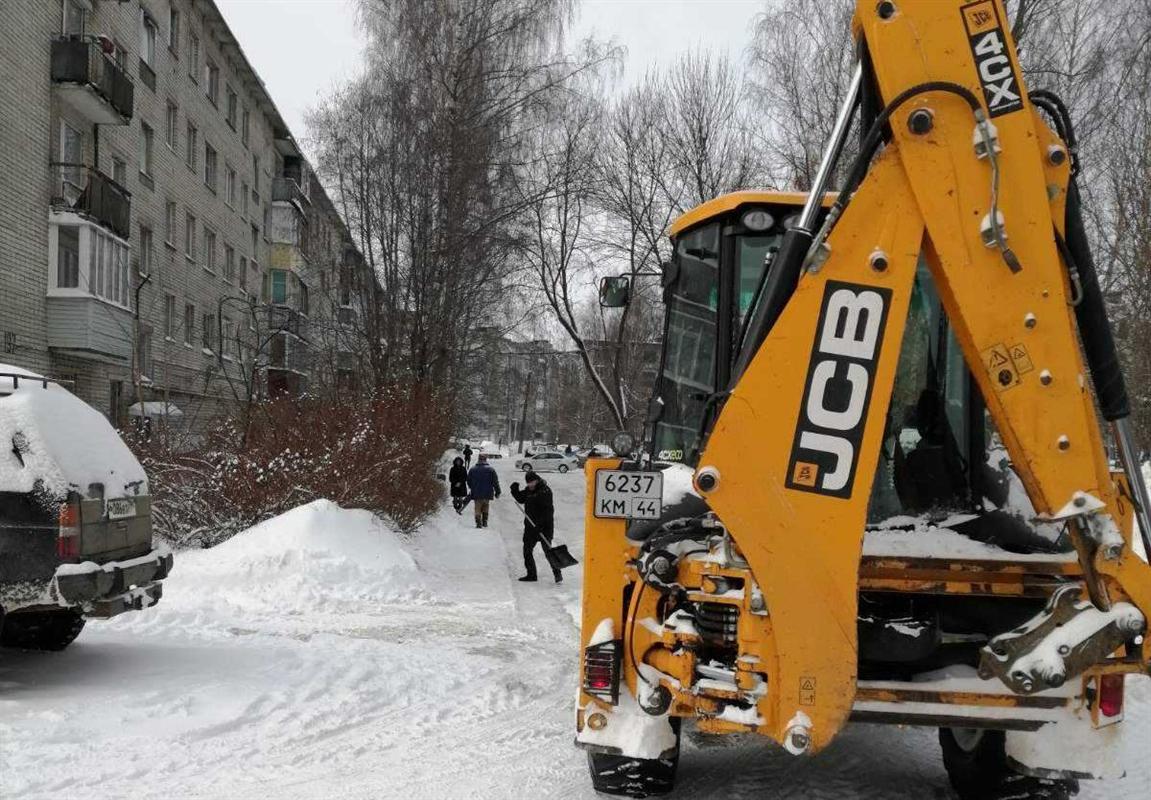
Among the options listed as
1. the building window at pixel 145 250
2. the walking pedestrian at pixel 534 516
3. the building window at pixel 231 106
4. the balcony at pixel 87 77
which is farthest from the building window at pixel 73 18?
the walking pedestrian at pixel 534 516

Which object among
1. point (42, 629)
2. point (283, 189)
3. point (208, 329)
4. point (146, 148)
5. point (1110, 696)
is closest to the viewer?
point (1110, 696)

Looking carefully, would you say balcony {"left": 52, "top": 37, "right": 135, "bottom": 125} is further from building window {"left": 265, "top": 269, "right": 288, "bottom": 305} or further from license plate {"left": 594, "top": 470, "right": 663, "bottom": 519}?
license plate {"left": 594, "top": 470, "right": 663, "bottom": 519}

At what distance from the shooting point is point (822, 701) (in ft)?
11.6

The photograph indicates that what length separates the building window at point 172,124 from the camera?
29.1m

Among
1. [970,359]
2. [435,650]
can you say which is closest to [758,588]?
[970,359]

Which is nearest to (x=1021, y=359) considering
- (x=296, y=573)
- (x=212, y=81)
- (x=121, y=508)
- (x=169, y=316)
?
(x=121, y=508)

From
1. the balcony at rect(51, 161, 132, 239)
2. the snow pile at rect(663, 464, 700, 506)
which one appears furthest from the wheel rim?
the balcony at rect(51, 161, 132, 239)

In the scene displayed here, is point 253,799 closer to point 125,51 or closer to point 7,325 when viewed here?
point 7,325

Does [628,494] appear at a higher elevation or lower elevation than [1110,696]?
higher

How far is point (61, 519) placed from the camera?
626cm

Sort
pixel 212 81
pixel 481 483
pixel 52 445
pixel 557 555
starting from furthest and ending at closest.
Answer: pixel 212 81 → pixel 481 483 → pixel 557 555 → pixel 52 445

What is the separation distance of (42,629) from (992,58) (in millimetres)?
7384

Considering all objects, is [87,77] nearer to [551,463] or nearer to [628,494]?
[628,494]

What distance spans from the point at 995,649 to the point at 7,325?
20.4 metres
